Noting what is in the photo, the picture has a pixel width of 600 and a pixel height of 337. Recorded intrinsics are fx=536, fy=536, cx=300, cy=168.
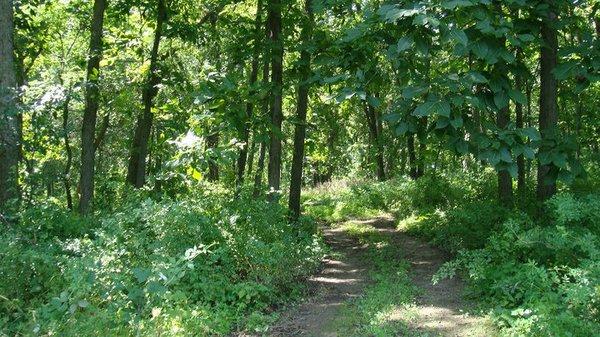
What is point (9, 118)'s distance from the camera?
6.84 metres

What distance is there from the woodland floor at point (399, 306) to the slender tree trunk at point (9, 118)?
4.15m

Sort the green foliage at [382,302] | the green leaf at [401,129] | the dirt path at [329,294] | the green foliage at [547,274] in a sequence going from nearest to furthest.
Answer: the green foliage at [547,274] → the green foliage at [382,302] → the dirt path at [329,294] → the green leaf at [401,129]

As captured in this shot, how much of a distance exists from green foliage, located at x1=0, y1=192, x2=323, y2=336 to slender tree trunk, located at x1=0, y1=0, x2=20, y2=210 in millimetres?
645

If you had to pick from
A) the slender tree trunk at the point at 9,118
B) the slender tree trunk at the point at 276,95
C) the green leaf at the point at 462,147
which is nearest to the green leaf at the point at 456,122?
the green leaf at the point at 462,147

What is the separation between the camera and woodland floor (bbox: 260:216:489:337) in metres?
5.60

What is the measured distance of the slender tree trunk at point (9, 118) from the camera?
6.98 metres

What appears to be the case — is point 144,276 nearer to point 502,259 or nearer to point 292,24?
point 502,259

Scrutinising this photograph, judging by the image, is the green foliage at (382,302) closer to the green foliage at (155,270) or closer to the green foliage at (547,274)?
the green foliage at (547,274)

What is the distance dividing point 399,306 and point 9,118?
540 cm

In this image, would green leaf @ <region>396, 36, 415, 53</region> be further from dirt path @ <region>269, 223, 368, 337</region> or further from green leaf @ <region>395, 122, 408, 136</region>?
dirt path @ <region>269, 223, 368, 337</region>

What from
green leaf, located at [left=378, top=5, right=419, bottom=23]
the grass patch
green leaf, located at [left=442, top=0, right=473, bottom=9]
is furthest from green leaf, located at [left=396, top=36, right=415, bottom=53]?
the grass patch

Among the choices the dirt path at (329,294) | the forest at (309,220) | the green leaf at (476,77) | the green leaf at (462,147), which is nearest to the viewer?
the forest at (309,220)

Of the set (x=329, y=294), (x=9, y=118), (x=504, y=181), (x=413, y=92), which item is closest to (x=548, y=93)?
(x=504, y=181)

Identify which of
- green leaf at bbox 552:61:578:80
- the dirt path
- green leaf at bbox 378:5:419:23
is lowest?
the dirt path
